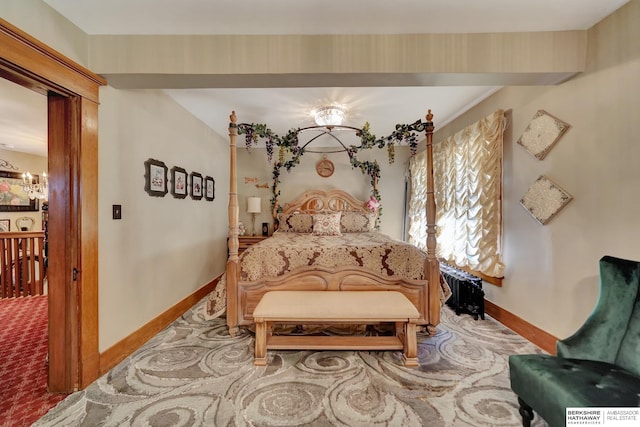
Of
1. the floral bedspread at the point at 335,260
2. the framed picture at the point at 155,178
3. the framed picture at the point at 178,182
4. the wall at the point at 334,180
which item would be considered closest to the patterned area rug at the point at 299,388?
the floral bedspread at the point at 335,260

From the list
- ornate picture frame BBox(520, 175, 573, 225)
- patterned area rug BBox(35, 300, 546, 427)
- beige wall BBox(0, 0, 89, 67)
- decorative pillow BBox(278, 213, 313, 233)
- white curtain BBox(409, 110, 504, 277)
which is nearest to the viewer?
beige wall BBox(0, 0, 89, 67)

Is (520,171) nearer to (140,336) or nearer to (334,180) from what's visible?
(334,180)

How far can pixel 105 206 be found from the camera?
2.04m

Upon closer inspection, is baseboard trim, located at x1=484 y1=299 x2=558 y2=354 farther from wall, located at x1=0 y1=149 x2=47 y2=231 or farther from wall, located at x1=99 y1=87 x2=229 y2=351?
wall, located at x1=0 y1=149 x2=47 y2=231

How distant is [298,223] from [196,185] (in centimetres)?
175

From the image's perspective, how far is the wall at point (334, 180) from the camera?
16.9 feet

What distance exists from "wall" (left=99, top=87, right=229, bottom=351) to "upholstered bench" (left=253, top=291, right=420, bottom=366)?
121cm

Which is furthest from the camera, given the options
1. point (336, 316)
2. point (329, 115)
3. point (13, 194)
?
point (13, 194)

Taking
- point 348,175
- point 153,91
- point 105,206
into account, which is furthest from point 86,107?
point 348,175

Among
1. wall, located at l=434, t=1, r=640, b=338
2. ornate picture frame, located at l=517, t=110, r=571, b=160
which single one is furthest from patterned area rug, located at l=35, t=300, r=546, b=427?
ornate picture frame, located at l=517, t=110, r=571, b=160

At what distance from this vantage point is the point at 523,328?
249 cm

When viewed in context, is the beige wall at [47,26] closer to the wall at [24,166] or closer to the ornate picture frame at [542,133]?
the ornate picture frame at [542,133]

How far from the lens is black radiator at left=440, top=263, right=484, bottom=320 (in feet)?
9.64

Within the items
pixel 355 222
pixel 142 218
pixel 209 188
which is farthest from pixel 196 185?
pixel 355 222
